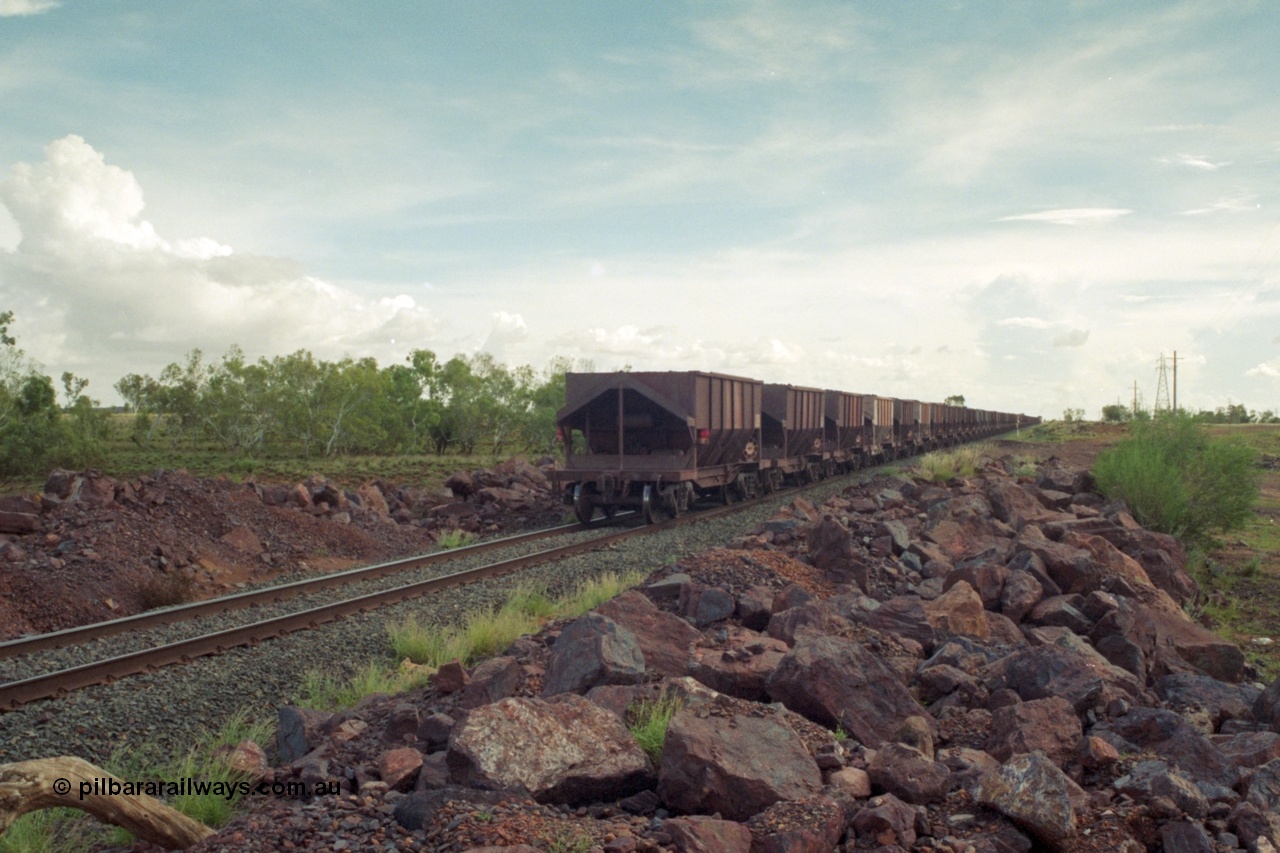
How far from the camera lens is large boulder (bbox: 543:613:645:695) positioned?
19.4 ft

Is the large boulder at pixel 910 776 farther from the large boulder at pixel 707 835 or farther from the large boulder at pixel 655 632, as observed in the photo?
the large boulder at pixel 655 632

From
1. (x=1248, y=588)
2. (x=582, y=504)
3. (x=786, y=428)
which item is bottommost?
(x=1248, y=588)

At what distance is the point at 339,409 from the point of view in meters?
53.5

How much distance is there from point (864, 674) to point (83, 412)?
156 feet

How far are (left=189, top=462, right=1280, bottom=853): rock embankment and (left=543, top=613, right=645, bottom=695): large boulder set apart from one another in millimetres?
19

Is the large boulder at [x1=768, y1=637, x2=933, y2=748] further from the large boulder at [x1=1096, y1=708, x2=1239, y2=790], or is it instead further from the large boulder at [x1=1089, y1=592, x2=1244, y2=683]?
the large boulder at [x1=1089, y1=592, x2=1244, y2=683]

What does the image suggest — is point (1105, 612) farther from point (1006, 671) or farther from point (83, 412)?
point (83, 412)

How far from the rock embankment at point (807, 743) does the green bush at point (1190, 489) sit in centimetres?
1034

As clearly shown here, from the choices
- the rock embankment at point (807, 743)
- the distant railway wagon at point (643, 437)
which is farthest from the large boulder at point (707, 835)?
the distant railway wagon at point (643, 437)

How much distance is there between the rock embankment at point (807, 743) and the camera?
416 centimetres

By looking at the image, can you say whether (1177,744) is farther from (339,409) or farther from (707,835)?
(339,409)

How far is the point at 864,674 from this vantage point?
18.9 ft

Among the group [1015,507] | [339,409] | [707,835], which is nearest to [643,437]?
[1015,507]

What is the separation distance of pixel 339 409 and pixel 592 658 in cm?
5060
